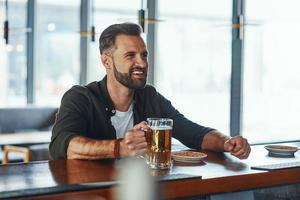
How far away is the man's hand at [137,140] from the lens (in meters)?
1.88

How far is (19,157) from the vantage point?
5.36 meters

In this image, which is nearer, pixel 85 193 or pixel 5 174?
pixel 85 193

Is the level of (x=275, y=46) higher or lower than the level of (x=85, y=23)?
lower

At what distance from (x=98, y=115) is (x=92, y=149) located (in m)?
0.39

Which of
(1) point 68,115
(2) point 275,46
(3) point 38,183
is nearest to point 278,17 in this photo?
(2) point 275,46

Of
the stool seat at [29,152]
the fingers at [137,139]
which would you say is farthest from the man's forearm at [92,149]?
the stool seat at [29,152]

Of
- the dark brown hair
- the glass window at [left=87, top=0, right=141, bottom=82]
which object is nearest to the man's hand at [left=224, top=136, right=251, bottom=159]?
the dark brown hair

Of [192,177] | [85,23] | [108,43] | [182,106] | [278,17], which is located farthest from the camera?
[85,23]

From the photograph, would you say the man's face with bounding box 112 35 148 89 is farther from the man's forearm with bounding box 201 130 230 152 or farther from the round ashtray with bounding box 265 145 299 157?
the round ashtray with bounding box 265 145 299 157

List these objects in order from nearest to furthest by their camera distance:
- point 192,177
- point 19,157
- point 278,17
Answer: point 192,177 < point 278,17 < point 19,157

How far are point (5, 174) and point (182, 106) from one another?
13.9 ft

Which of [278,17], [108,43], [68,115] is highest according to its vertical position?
[278,17]

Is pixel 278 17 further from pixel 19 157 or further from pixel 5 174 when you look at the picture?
pixel 5 174

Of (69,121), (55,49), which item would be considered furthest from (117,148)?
(55,49)
